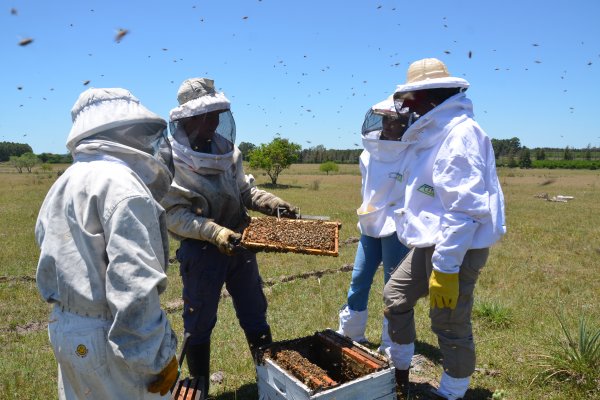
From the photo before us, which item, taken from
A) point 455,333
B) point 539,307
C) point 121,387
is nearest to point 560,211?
point 539,307

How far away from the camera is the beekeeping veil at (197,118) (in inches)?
140

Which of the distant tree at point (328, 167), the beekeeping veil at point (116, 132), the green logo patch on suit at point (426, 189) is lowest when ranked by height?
the distant tree at point (328, 167)

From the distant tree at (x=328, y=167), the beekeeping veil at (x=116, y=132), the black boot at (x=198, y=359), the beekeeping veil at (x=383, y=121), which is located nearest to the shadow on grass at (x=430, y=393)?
the black boot at (x=198, y=359)

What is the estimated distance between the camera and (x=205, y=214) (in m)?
3.82

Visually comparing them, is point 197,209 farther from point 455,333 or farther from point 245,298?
point 455,333

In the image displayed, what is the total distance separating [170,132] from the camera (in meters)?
3.69

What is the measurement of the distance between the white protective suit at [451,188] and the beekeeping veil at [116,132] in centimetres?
190

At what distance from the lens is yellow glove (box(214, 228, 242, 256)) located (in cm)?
346

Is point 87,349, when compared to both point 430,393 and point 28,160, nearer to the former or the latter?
point 430,393

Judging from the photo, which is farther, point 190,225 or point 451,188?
point 190,225

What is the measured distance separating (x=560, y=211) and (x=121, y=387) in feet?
65.9

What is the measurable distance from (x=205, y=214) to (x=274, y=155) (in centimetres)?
3469

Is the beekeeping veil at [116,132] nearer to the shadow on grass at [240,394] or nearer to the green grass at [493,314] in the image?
the shadow on grass at [240,394]

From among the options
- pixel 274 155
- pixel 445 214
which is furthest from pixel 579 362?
pixel 274 155
